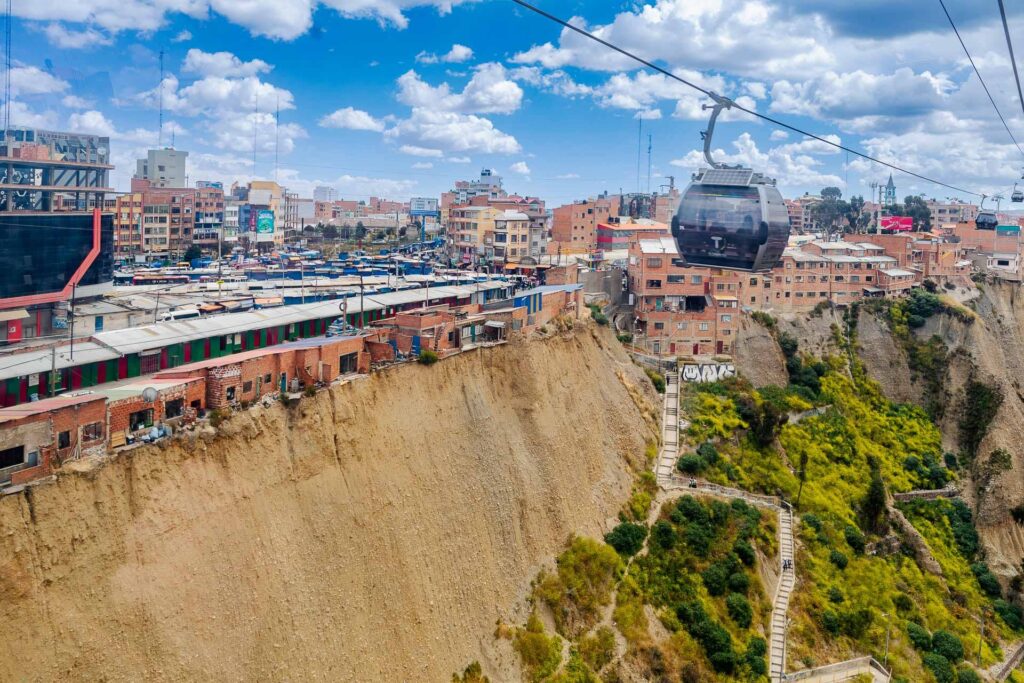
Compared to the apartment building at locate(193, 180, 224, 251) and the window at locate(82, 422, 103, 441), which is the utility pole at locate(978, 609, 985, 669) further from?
the apartment building at locate(193, 180, 224, 251)

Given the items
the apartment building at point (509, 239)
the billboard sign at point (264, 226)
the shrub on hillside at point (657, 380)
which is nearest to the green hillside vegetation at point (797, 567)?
the shrub on hillside at point (657, 380)

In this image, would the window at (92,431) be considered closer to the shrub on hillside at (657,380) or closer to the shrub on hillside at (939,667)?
the shrub on hillside at (657,380)

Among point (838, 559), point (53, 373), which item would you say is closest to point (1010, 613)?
point (838, 559)

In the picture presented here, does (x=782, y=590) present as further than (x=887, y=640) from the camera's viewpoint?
Yes

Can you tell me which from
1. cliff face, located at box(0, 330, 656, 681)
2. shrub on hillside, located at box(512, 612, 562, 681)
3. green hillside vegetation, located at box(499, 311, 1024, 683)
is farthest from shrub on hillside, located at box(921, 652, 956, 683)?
shrub on hillside, located at box(512, 612, 562, 681)

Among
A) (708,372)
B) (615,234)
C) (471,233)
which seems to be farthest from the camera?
(615,234)

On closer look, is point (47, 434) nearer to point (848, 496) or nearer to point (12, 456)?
point (12, 456)
